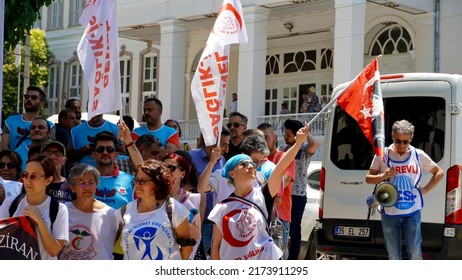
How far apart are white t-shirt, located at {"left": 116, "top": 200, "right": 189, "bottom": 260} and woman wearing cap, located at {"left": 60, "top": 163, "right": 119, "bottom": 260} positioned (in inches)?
20.2

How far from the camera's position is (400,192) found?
333 inches

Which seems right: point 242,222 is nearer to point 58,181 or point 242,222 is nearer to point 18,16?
point 58,181

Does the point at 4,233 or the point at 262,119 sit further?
the point at 262,119

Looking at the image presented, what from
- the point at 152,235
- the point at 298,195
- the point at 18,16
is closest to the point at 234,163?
the point at 152,235

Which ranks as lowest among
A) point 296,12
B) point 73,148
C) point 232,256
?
point 232,256

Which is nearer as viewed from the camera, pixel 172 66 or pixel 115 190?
pixel 115 190

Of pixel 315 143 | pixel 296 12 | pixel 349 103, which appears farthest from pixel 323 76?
pixel 349 103

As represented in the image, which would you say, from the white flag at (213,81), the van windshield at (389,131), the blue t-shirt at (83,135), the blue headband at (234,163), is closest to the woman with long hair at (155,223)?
the blue headband at (234,163)

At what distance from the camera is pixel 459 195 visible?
9266 mm

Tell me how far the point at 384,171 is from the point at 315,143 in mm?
1658

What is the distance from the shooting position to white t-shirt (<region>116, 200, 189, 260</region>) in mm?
5641

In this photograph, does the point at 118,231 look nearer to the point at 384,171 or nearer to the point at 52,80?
the point at 384,171

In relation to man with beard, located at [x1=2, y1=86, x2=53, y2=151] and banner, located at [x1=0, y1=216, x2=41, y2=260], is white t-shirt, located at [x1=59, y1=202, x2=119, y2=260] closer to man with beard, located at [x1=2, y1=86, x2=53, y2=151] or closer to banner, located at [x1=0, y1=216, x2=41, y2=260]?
banner, located at [x1=0, y1=216, x2=41, y2=260]

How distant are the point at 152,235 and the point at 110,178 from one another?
1.91 m
